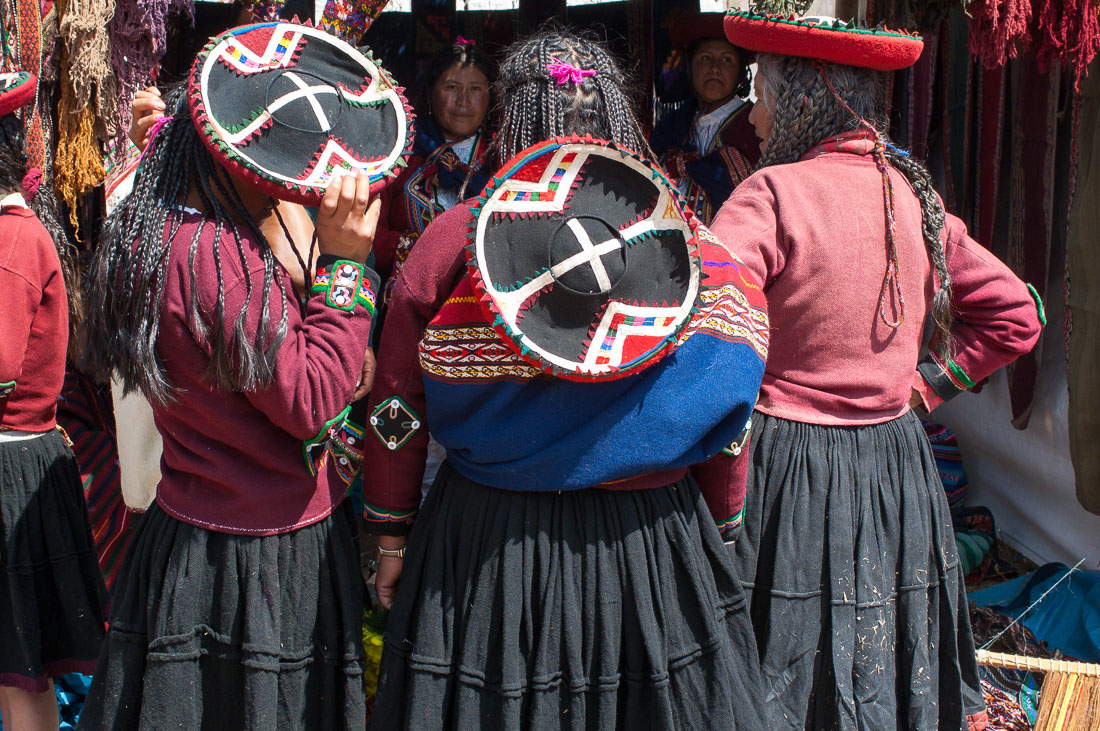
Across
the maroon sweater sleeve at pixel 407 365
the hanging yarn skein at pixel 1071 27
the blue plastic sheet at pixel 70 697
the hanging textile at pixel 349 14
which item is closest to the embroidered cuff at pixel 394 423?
the maroon sweater sleeve at pixel 407 365

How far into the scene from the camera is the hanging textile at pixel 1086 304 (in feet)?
9.89

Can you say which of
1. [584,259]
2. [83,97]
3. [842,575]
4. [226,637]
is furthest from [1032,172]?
[83,97]

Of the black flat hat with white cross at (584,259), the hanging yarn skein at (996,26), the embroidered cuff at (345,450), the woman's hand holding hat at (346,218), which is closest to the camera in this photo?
the black flat hat with white cross at (584,259)

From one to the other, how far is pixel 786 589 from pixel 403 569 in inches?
36.9

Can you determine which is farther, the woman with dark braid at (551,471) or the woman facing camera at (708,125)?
the woman facing camera at (708,125)

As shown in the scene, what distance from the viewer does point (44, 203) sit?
2.84 m

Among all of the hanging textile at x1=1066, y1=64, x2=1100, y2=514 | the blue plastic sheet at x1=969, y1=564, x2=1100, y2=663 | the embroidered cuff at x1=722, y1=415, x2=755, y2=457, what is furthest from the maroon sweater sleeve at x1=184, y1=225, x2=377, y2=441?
the blue plastic sheet at x1=969, y1=564, x2=1100, y2=663

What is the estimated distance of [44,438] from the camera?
97.7 inches

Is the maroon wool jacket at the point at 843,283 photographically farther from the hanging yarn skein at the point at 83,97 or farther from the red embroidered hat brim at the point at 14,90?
the hanging yarn skein at the point at 83,97

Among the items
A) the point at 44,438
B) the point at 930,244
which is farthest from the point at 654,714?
the point at 44,438

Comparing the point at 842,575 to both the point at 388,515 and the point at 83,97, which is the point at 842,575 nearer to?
the point at 388,515

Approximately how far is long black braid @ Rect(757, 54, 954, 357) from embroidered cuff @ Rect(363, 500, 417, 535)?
4.19ft

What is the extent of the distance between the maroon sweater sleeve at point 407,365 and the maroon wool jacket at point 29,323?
0.99 metres

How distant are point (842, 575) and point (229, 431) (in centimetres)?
142
